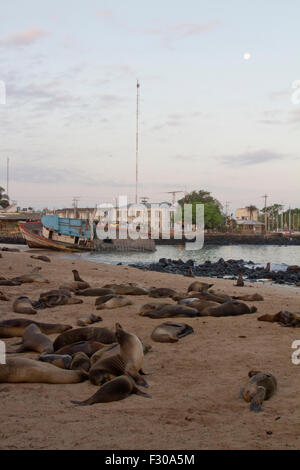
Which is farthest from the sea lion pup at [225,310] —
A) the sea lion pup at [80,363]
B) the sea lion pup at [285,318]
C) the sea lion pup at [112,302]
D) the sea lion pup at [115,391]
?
the sea lion pup at [115,391]

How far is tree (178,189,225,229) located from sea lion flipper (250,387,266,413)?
293 ft

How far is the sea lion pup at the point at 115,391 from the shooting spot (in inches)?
163

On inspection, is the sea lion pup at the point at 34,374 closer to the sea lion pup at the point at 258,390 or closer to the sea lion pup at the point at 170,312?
the sea lion pup at the point at 258,390

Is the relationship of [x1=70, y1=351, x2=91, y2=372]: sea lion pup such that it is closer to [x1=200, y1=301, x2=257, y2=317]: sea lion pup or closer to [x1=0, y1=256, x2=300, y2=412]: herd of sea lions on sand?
[x1=0, y1=256, x2=300, y2=412]: herd of sea lions on sand

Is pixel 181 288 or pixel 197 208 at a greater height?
pixel 197 208

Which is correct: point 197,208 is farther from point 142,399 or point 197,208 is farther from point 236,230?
point 142,399

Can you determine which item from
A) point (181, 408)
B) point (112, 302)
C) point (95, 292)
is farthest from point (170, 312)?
point (181, 408)

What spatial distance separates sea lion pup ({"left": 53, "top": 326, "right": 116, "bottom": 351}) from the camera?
5988mm

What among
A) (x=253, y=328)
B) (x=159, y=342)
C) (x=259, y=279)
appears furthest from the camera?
(x=259, y=279)

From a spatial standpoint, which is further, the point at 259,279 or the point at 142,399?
the point at 259,279

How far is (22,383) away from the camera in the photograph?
471 cm

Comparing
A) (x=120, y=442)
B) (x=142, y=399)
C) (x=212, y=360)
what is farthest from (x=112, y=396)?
(x=212, y=360)

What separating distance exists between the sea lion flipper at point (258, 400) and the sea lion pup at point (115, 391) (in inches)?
38.0

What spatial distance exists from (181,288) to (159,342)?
6999 millimetres
